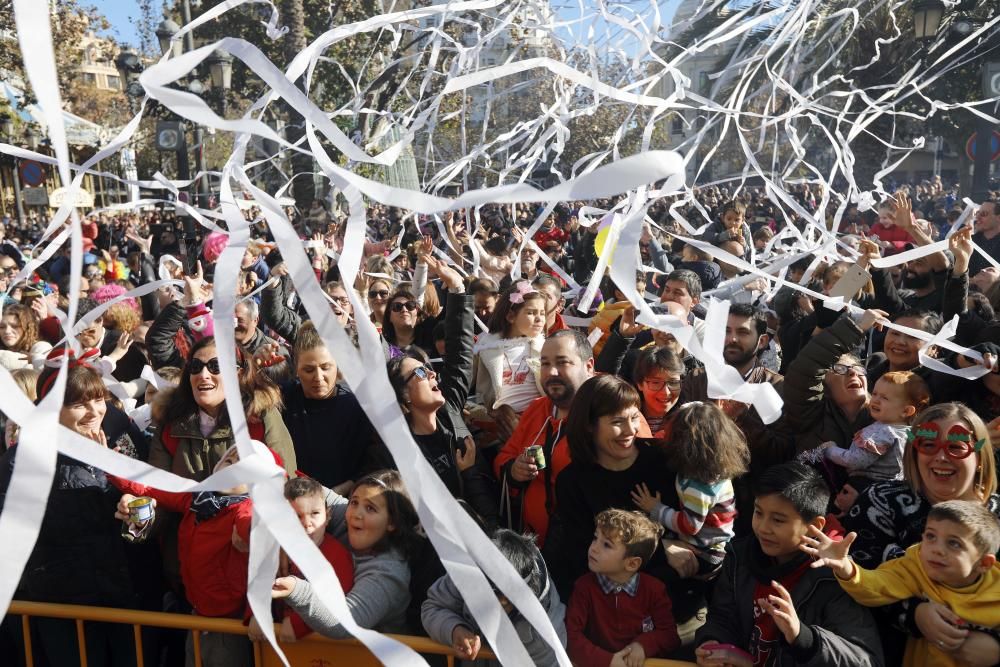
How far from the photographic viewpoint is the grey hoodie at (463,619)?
8.66 ft

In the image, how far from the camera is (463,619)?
107 inches

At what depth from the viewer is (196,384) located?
3.53 meters

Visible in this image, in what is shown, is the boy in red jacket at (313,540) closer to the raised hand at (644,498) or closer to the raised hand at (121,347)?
the raised hand at (644,498)

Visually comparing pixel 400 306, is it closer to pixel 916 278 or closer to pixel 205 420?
pixel 205 420

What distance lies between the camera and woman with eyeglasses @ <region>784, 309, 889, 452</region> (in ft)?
12.2

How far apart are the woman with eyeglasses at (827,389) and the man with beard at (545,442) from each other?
799 mm

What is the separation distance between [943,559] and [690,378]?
1.96 meters

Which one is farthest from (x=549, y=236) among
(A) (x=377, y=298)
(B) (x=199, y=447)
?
(B) (x=199, y=447)

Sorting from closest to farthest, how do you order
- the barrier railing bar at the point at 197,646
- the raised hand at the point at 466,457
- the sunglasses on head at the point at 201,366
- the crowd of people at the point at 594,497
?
the crowd of people at the point at 594,497
the barrier railing bar at the point at 197,646
the sunglasses on head at the point at 201,366
the raised hand at the point at 466,457

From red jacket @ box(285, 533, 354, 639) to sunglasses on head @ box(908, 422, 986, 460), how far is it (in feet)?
6.10

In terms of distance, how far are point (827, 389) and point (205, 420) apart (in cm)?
257

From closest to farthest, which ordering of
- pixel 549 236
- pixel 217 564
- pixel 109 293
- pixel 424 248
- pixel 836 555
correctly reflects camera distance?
pixel 836 555 < pixel 217 564 < pixel 424 248 < pixel 109 293 < pixel 549 236

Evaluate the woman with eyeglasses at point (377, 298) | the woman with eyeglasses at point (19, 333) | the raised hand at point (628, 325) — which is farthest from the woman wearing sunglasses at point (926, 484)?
the woman with eyeglasses at point (19, 333)

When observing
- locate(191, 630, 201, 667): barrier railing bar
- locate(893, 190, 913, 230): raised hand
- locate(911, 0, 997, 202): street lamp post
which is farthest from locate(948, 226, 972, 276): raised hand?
locate(911, 0, 997, 202): street lamp post
